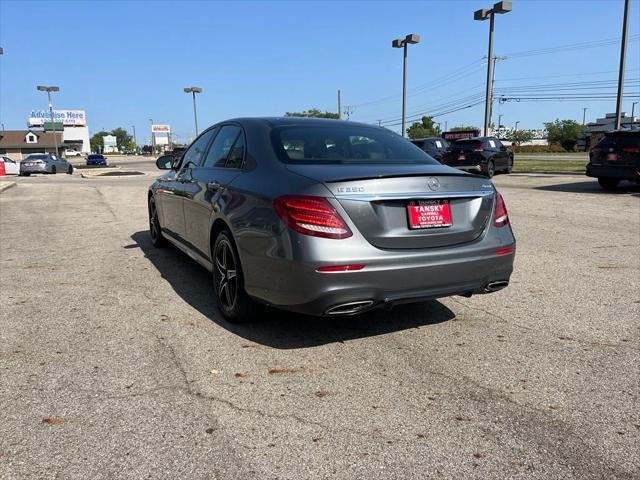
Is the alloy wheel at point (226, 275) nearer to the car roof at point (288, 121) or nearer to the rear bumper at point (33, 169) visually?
the car roof at point (288, 121)

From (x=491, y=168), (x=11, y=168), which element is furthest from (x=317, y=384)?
(x=11, y=168)

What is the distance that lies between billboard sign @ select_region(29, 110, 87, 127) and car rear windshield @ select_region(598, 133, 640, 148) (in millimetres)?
130983

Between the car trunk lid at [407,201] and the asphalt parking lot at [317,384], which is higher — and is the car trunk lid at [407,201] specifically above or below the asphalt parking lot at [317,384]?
above

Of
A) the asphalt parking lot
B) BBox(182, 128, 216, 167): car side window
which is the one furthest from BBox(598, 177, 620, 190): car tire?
BBox(182, 128, 216, 167): car side window

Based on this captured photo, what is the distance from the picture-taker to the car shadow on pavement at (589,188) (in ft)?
45.2

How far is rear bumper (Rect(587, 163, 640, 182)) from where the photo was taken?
40.8 ft

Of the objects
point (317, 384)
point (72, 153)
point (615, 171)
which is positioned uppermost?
point (72, 153)

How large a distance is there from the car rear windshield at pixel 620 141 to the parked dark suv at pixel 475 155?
23.4ft

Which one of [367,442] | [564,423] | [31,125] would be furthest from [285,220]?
[31,125]

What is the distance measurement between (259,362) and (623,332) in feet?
8.72

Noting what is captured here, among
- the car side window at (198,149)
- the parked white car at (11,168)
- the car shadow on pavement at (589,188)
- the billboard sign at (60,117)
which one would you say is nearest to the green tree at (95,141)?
the billboard sign at (60,117)

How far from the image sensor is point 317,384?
308cm

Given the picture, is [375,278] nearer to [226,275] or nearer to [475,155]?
[226,275]

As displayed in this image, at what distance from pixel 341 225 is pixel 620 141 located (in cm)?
1212
